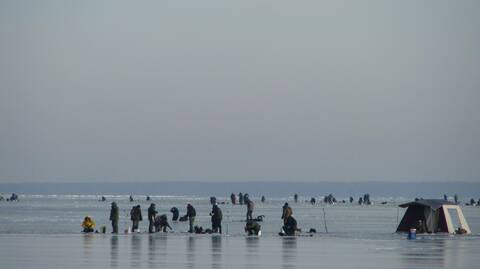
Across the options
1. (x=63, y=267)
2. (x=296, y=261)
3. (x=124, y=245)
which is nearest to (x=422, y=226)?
(x=124, y=245)

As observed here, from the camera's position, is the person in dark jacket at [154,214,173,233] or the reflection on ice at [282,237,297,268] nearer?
the reflection on ice at [282,237,297,268]

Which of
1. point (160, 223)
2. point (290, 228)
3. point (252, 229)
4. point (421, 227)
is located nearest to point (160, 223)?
point (160, 223)

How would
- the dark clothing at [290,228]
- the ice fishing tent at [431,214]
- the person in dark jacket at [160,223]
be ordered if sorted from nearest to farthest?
1. the dark clothing at [290,228]
2. the ice fishing tent at [431,214]
3. the person in dark jacket at [160,223]

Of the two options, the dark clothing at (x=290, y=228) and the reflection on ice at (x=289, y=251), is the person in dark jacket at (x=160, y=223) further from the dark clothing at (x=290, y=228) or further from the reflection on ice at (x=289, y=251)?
the reflection on ice at (x=289, y=251)

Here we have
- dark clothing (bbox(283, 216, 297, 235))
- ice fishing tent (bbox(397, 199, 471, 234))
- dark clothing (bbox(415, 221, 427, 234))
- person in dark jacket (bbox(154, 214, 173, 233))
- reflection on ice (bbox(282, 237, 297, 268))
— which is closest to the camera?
reflection on ice (bbox(282, 237, 297, 268))

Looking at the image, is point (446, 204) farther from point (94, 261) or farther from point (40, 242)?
point (94, 261)

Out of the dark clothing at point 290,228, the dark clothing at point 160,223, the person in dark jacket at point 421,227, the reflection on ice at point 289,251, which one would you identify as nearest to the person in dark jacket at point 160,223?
the dark clothing at point 160,223

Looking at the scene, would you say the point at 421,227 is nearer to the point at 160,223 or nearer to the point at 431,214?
the point at 431,214

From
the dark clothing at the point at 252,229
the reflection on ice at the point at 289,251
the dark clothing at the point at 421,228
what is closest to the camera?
the reflection on ice at the point at 289,251

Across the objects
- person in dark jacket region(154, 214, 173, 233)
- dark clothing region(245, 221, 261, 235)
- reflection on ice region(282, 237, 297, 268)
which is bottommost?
reflection on ice region(282, 237, 297, 268)

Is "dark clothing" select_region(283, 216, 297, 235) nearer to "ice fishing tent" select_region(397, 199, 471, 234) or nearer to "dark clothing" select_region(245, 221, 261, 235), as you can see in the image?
"dark clothing" select_region(245, 221, 261, 235)

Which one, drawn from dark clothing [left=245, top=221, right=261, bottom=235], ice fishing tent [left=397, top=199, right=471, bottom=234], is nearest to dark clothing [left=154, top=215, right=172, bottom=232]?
dark clothing [left=245, top=221, right=261, bottom=235]

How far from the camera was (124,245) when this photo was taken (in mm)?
46594

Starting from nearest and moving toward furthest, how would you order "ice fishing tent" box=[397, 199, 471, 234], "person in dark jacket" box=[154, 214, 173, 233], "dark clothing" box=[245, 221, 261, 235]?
"dark clothing" box=[245, 221, 261, 235] < "ice fishing tent" box=[397, 199, 471, 234] < "person in dark jacket" box=[154, 214, 173, 233]
